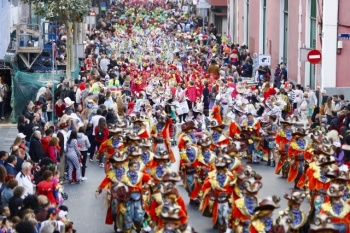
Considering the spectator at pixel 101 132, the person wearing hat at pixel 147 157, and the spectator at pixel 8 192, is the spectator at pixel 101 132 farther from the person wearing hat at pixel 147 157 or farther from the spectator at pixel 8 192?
the spectator at pixel 8 192

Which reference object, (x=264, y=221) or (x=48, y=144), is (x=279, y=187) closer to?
(x=48, y=144)

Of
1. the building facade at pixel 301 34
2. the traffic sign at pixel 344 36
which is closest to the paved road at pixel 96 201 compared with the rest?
the traffic sign at pixel 344 36

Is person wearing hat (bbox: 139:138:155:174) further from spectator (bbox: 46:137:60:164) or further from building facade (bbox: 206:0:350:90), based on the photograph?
building facade (bbox: 206:0:350:90)

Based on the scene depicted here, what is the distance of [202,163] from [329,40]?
55.3 ft

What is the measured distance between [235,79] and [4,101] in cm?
1030

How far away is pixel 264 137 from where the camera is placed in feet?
97.9

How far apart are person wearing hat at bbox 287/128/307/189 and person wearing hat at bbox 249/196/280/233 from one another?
7.74m

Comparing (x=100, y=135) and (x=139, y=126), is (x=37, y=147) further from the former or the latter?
(x=100, y=135)

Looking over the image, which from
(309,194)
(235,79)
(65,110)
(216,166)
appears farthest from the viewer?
(235,79)

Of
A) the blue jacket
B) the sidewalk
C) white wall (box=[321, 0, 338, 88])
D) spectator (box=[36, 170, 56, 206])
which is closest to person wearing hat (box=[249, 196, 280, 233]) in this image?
spectator (box=[36, 170, 56, 206])

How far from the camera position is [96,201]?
83.5 feet

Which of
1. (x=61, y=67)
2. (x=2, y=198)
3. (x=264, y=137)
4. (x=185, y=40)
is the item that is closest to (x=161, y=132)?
(x=264, y=137)

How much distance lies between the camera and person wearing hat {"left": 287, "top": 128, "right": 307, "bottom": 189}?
26.2 meters

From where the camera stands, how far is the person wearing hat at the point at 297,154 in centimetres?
2616
